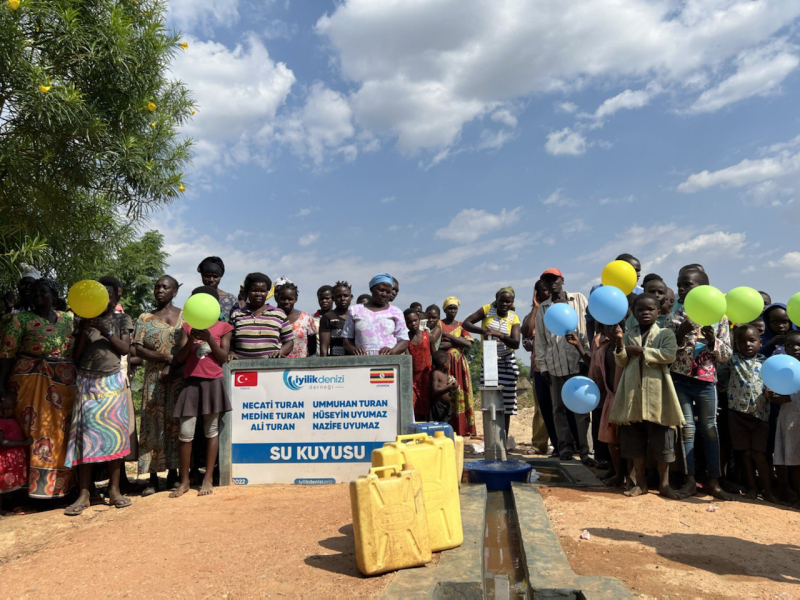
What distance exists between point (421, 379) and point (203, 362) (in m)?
2.89

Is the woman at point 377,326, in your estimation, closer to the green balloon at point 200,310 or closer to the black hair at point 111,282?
the green balloon at point 200,310

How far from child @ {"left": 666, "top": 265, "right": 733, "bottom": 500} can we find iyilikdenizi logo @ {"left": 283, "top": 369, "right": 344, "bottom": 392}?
10.2 ft

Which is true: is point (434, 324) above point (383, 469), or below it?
above

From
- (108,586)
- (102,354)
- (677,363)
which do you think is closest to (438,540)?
(108,586)

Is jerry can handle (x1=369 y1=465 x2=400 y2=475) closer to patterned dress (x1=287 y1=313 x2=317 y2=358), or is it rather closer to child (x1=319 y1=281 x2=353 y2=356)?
patterned dress (x1=287 y1=313 x2=317 y2=358)

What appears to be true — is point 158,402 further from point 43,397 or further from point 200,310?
point 200,310

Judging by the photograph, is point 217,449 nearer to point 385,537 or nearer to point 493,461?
point 493,461

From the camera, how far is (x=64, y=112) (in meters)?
4.59

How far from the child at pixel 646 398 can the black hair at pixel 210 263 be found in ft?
13.1

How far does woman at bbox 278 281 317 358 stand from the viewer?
21.7ft

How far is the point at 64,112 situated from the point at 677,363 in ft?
17.7

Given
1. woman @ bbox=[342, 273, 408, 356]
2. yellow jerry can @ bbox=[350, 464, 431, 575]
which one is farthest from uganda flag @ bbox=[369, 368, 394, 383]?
yellow jerry can @ bbox=[350, 464, 431, 575]

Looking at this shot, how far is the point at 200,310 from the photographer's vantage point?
4824mm

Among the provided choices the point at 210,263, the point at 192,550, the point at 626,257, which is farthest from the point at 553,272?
the point at 192,550
